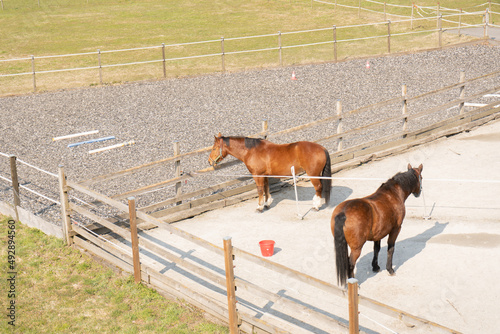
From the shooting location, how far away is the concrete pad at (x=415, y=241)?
681 centimetres

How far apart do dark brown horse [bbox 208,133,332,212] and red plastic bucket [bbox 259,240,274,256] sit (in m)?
1.80

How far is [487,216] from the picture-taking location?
9.12 m

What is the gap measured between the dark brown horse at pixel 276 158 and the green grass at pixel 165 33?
44.7ft

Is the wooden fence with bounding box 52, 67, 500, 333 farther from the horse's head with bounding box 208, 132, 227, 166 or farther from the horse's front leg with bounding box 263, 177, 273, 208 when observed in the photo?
the horse's front leg with bounding box 263, 177, 273, 208

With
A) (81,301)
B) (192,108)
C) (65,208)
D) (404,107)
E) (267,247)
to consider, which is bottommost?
(81,301)

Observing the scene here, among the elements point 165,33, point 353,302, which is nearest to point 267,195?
point 353,302

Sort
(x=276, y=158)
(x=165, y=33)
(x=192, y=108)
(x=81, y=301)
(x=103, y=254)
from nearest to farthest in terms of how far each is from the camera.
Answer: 1. (x=81, y=301)
2. (x=103, y=254)
3. (x=276, y=158)
4. (x=192, y=108)
5. (x=165, y=33)

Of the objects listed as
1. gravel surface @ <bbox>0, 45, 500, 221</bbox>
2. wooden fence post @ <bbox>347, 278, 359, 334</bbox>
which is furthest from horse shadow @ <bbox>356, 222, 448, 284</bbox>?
gravel surface @ <bbox>0, 45, 500, 221</bbox>

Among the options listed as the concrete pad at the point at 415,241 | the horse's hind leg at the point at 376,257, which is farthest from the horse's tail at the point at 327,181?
the horse's hind leg at the point at 376,257

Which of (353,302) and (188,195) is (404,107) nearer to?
(188,195)

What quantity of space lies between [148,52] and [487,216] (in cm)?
2488

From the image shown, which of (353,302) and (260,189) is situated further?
(260,189)

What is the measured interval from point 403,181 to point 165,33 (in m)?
30.1

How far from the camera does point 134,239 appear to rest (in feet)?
24.8
